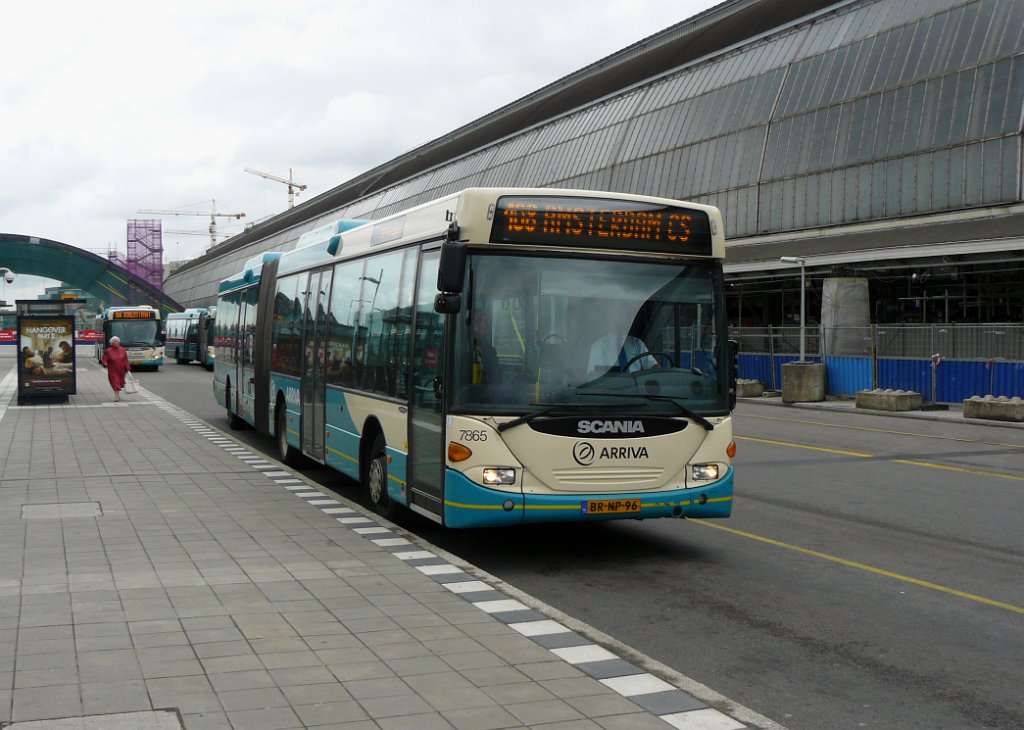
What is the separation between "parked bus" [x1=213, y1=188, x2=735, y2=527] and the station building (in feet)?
66.6

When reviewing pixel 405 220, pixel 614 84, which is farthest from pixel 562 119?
pixel 405 220

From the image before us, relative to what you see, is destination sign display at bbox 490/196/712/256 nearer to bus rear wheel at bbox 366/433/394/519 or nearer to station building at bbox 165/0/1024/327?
bus rear wheel at bbox 366/433/394/519

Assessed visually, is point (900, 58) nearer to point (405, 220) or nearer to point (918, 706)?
point (405, 220)

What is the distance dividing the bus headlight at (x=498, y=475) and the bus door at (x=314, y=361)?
5091 mm

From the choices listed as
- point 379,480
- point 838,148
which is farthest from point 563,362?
point 838,148

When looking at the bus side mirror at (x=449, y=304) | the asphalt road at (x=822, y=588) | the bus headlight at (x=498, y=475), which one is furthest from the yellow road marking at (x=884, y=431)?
the bus side mirror at (x=449, y=304)

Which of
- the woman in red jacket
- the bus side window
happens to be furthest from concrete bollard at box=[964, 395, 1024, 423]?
the woman in red jacket

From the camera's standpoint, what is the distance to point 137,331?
56.9m

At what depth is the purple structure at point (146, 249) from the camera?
524 ft

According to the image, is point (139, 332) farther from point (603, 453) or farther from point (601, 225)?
point (603, 453)

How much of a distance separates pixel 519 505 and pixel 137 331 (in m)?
51.2

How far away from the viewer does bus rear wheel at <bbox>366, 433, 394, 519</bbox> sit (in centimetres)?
1127

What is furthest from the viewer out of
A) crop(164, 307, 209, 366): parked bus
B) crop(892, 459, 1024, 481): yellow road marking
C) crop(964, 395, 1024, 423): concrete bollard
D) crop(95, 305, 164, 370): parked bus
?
crop(164, 307, 209, 366): parked bus

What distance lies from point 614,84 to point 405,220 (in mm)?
44201
